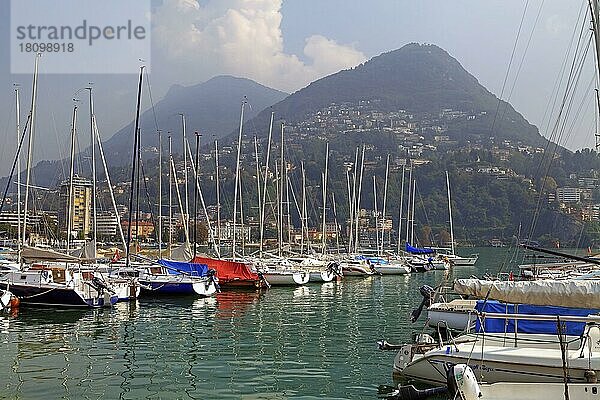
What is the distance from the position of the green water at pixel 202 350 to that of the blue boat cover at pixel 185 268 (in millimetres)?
3955

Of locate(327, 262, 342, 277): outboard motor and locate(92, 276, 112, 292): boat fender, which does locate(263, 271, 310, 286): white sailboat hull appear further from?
locate(92, 276, 112, 292): boat fender

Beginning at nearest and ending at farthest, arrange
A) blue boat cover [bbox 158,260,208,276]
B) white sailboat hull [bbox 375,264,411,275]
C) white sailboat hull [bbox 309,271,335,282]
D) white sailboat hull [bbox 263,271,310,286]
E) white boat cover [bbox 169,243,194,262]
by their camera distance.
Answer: blue boat cover [bbox 158,260,208,276], white boat cover [bbox 169,243,194,262], white sailboat hull [bbox 263,271,310,286], white sailboat hull [bbox 309,271,335,282], white sailboat hull [bbox 375,264,411,275]

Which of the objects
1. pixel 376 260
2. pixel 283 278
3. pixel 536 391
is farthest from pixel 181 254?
pixel 536 391

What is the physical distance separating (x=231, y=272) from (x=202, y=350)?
22194 millimetres

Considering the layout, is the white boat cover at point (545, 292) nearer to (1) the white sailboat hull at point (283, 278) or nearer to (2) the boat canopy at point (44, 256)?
(2) the boat canopy at point (44, 256)

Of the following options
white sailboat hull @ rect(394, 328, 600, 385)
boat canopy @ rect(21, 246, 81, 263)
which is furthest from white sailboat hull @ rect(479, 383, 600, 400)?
boat canopy @ rect(21, 246, 81, 263)

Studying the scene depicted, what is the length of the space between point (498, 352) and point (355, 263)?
49.1m

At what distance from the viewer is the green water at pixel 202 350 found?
52.4 feet

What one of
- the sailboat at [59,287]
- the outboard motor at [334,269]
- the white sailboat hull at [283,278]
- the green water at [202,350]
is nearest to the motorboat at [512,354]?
the green water at [202,350]

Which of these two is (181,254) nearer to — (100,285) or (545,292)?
(100,285)

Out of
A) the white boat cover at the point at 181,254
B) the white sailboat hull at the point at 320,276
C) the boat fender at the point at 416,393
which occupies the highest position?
the white boat cover at the point at 181,254

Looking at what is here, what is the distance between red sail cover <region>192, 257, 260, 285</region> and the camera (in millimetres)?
43062

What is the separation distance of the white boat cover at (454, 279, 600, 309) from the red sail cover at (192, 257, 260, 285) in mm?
28530

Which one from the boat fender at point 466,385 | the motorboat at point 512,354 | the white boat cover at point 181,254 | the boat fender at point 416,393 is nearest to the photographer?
the boat fender at point 466,385
